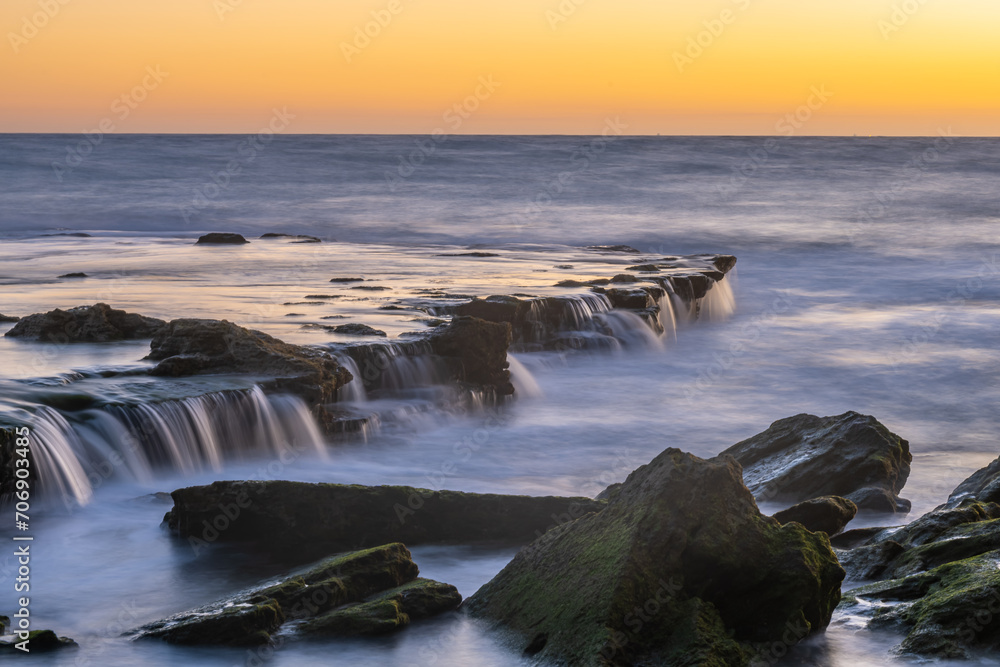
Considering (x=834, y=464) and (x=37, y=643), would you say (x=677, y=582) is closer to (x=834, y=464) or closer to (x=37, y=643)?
(x=37, y=643)

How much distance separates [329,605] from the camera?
5172 millimetres

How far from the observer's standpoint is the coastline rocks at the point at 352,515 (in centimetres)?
648

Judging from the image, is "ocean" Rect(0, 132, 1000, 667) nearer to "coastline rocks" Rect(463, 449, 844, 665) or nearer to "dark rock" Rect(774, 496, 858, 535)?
"coastline rocks" Rect(463, 449, 844, 665)

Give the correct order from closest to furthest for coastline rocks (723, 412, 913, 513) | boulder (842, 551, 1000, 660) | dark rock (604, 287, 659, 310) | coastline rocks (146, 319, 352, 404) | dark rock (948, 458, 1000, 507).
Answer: boulder (842, 551, 1000, 660)
dark rock (948, 458, 1000, 507)
coastline rocks (723, 412, 913, 513)
coastline rocks (146, 319, 352, 404)
dark rock (604, 287, 659, 310)

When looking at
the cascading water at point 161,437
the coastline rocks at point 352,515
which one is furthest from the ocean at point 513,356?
the coastline rocks at point 352,515

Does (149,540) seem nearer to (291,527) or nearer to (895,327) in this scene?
(291,527)

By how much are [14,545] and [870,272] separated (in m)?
23.5

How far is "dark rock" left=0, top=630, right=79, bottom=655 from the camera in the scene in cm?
468

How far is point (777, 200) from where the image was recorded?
4416 centimetres

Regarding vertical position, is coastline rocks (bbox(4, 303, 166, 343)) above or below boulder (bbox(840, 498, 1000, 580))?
above

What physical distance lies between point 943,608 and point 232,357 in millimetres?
6761

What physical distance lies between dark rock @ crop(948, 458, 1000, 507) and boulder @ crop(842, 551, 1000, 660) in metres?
1.76

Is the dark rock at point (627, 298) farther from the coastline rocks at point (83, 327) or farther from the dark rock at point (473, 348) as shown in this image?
the coastline rocks at point (83, 327)

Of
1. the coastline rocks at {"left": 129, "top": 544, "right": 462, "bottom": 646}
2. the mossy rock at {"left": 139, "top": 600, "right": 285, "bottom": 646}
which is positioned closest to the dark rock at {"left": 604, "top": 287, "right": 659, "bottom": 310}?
the coastline rocks at {"left": 129, "top": 544, "right": 462, "bottom": 646}
